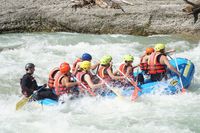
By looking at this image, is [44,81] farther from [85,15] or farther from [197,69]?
[85,15]

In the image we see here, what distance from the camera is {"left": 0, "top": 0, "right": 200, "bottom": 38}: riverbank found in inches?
718

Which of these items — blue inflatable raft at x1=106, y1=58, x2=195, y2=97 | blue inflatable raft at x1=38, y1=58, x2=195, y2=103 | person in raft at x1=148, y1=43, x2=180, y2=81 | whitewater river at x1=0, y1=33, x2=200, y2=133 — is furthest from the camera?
person in raft at x1=148, y1=43, x2=180, y2=81

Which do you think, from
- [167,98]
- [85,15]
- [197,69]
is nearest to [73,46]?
[85,15]

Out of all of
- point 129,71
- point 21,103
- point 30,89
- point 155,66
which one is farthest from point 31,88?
point 155,66

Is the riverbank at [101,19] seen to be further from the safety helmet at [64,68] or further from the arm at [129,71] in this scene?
the safety helmet at [64,68]

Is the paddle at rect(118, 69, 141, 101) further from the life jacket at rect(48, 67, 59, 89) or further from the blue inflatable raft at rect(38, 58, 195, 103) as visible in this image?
the life jacket at rect(48, 67, 59, 89)

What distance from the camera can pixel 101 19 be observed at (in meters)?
18.6

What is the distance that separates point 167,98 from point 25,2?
1073cm

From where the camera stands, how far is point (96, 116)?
9.59 meters

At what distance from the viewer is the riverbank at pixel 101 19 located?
18.2 meters

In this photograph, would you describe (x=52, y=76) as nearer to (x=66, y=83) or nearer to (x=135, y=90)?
(x=66, y=83)

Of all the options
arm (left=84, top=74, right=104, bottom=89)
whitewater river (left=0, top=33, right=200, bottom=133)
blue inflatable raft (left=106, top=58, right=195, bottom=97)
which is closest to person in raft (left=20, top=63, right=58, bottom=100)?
whitewater river (left=0, top=33, right=200, bottom=133)

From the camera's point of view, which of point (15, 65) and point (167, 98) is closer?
point (167, 98)

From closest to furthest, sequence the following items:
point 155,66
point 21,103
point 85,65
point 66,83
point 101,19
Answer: point 21,103 → point 66,83 → point 85,65 → point 155,66 → point 101,19
